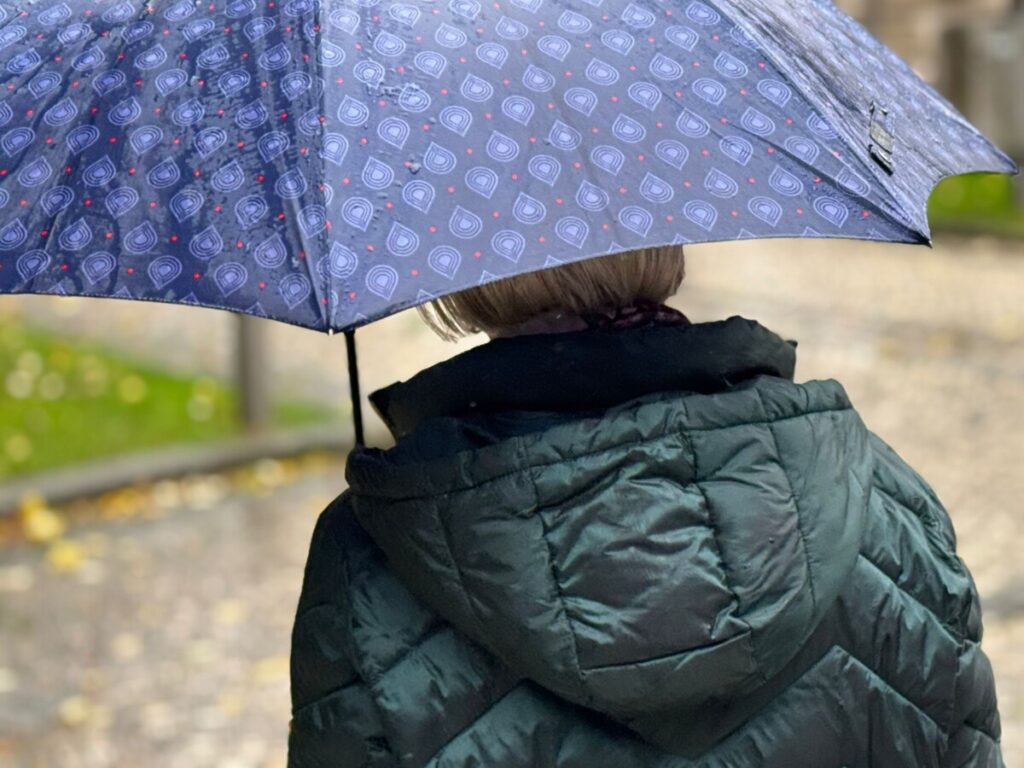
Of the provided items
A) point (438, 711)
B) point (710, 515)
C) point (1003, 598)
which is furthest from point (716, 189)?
point (1003, 598)

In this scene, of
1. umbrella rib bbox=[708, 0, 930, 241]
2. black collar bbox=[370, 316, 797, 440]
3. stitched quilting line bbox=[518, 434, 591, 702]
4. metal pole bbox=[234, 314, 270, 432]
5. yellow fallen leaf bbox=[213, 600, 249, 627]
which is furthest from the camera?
metal pole bbox=[234, 314, 270, 432]

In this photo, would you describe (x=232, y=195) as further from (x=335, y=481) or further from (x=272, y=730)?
(x=335, y=481)

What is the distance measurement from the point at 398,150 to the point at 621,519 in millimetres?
454

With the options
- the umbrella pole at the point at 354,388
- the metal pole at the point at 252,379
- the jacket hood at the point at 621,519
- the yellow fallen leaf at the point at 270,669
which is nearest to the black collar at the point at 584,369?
the jacket hood at the point at 621,519

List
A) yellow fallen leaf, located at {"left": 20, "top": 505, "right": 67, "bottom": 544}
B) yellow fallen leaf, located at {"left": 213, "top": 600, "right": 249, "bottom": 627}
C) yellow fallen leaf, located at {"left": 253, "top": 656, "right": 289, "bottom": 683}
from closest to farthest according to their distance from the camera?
yellow fallen leaf, located at {"left": 253, "top": 656, "right": 289, "bottom": 683} → yellow fallen leaf, located at {"left": 213, "top": 600, "right": 249, "bottom": 627} → yellow fallen leaf, located at {"left": 20, "top": 505, "right": 67, "bottom": 544}

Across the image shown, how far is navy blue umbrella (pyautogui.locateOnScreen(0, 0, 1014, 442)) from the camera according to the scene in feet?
5.86

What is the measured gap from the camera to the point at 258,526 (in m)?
6.30

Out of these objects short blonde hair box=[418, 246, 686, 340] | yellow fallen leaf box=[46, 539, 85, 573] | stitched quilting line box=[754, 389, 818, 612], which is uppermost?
short blonde hair box=[418, 246, 686, 340]

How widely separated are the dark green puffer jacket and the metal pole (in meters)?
5.25

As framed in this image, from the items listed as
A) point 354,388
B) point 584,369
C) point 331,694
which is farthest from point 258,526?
point 584,369

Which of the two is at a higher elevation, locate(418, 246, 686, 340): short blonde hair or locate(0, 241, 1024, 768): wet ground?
locate(418, 246, 686, 340): short blonde hair

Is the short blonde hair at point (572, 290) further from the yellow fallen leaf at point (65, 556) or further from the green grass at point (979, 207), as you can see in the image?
the green grass at point (979, 207)

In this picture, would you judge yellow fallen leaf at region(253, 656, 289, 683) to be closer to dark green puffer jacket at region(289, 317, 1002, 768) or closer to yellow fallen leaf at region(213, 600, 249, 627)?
yellow fallen leaf at region(213, 600, 249, 627)

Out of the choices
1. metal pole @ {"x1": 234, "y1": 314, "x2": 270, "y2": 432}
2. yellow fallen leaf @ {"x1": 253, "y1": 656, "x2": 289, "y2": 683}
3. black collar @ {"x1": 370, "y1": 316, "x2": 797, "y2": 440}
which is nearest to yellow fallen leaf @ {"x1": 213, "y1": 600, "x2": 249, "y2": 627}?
yellow fallen leaf @ {"x1": 253, "y1": 656, "x2": 289, "y2": 683}
